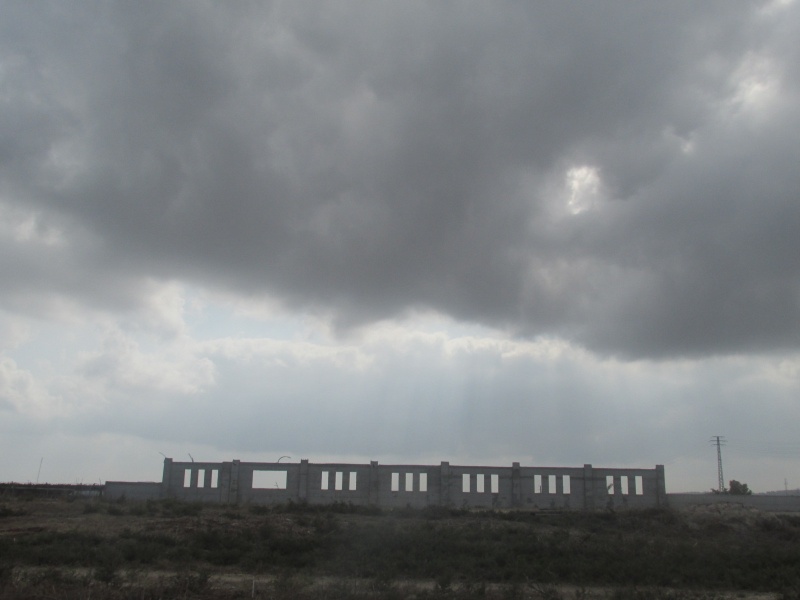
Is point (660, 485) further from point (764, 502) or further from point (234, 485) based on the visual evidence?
point (234, 485)

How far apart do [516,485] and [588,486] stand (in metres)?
5.07

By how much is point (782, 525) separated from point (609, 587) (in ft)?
75.3

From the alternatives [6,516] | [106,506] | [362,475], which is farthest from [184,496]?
[6,516]

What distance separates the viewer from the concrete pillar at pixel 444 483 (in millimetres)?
53500

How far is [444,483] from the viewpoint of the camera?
→ 2120 inches

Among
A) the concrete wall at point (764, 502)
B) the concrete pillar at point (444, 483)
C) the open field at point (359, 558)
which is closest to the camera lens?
the open field at point (359, 558)

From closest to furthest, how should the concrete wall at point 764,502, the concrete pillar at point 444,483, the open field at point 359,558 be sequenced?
the open field at point 359,558
the concrete wall at point 764,502
the concrete pillar at point 444,483

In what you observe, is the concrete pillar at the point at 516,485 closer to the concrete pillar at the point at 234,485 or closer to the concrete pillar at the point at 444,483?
the concrete pillar at the point at 444,483

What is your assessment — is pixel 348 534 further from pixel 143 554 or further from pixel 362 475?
pixel 362 475

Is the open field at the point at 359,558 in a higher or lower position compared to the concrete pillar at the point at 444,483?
lower

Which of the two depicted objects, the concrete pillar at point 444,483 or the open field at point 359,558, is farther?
the concrete pillar at point 444,483

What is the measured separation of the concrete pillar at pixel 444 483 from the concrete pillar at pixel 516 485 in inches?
177

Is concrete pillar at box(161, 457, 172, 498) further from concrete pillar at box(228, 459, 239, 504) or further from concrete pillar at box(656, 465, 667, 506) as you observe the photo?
concrete pillar at box(656, 465, 667, 506)

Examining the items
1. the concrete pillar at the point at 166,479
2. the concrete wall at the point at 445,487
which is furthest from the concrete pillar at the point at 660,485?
the concrete pillar at the point at 166,479
